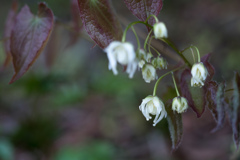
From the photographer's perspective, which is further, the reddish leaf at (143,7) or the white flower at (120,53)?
the reddish leaf at (143,7)

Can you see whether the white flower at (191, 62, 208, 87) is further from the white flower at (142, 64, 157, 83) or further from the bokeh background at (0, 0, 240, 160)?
the bokeh background at (0, 0, 240, 160)

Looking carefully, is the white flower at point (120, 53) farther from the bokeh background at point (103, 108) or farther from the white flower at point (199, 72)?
the bokeh background at point (103, 108)

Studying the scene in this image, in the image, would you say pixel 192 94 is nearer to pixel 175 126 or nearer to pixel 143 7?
pixel 175 126

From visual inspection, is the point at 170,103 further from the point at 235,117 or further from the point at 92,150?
the point at 92,150

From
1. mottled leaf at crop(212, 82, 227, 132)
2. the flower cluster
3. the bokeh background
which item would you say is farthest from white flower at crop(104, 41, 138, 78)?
the bokeh background

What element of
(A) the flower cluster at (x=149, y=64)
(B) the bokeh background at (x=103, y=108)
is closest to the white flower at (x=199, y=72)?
(A) the flower cluster at (x=149, y=64)

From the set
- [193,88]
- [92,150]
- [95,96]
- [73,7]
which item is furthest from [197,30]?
[193,88]
